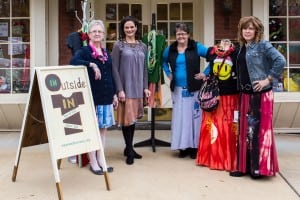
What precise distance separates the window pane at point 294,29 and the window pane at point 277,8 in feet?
0.64

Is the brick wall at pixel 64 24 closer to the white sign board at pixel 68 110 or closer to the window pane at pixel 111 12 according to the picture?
Result: the window pane at pixel 111 12

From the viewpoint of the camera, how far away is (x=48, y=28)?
27.6 ft

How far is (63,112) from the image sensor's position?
4.80 m

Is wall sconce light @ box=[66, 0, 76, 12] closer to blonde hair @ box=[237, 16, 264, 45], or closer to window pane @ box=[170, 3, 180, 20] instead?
window pane @ box=[170, 3, 180, 20]

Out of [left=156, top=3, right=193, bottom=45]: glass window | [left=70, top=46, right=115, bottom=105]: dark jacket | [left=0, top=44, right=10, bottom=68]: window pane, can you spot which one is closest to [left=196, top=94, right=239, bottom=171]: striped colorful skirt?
[left=70, top=46, right=115, bottom=105]: dark jacket

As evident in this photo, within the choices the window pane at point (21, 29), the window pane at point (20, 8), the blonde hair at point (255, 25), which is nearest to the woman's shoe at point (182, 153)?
the blonde hair at point (255, 25)

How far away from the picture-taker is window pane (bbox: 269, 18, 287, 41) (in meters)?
7.82

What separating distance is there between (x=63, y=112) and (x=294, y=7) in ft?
15.4

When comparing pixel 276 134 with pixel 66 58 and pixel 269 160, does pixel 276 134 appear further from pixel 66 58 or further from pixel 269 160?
pixel 66 58

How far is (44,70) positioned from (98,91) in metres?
0.81

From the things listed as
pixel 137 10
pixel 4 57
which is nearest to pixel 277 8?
pixel 137 10

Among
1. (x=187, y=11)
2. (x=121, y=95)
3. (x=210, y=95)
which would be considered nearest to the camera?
(x=210, y=95)

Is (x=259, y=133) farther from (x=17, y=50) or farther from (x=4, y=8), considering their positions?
(x=4, y=8)

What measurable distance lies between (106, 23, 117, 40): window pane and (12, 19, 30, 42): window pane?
1468 millimetres
